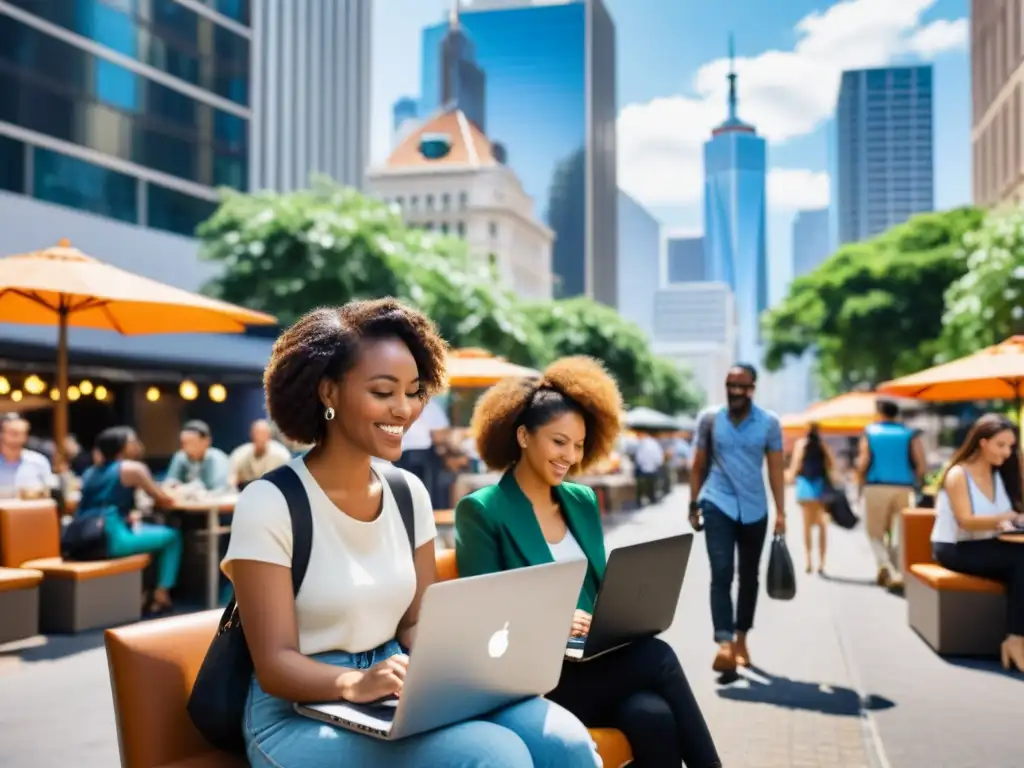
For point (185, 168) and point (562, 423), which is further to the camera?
point (185, 168)

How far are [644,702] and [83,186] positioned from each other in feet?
106

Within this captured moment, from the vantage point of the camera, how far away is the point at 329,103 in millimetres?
58031

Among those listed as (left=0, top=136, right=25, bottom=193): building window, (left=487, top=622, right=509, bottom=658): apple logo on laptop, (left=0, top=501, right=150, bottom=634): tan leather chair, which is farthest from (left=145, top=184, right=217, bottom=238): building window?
(left=487, top=622, right=509, bottom=658): apple logo on laptop

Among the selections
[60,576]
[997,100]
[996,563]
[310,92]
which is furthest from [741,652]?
[997,100]

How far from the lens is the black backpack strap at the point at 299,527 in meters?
2.53

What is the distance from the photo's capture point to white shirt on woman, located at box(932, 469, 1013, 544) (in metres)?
7.13

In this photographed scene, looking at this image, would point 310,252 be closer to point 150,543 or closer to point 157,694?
point 150,543

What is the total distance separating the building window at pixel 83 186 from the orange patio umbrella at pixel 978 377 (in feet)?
84.6

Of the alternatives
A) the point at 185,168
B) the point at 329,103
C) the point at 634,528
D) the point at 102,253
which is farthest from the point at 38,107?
the point at 329,103

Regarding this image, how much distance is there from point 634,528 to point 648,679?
15896mm

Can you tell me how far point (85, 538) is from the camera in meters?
8.17

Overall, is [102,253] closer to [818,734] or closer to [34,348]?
[34,348]

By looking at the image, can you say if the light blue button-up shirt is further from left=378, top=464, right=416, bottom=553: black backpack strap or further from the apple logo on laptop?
the apple logo on laptop

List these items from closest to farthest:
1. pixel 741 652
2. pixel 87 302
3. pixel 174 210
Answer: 1. pixel 741 652
2. pixel 87 302
3. pixel 174 210
